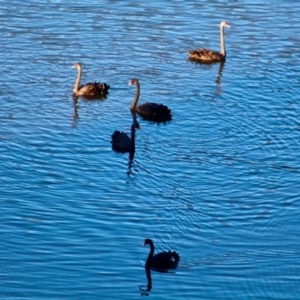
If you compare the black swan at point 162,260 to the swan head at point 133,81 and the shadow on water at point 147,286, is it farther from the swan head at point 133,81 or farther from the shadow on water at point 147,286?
the swan head at point 133,81

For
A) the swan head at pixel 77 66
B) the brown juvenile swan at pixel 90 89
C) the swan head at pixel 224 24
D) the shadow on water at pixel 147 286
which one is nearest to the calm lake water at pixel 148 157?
the shadow on water at pixel 147 286

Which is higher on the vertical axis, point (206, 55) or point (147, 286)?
point (206, 55)

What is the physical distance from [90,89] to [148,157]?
4214mm

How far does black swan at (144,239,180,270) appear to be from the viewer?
1916 centimetres

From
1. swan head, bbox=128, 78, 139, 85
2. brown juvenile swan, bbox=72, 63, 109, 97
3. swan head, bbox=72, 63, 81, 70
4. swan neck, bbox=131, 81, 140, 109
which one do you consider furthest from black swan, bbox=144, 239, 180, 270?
swan head, bbox=72, 63, 81, 70

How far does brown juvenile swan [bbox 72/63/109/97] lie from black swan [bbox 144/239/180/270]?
357 inches

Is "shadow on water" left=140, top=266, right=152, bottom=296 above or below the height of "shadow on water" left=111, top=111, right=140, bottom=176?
below

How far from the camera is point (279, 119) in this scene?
87.9 ft

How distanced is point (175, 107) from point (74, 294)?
9.91 metres

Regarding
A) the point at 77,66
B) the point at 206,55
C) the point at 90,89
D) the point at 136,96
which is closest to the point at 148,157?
the point at 136,96

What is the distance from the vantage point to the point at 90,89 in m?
28.0

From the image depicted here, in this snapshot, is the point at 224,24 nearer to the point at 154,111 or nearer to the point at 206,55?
the point at 206,55

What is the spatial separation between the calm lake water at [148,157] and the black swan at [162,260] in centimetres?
18

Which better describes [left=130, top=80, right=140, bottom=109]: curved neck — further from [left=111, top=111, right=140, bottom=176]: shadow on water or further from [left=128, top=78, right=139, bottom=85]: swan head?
[left=111, top=111, right=140, bottom=176]: shadow on water
